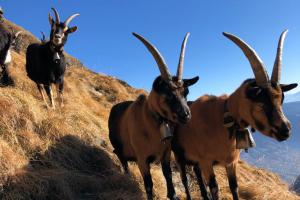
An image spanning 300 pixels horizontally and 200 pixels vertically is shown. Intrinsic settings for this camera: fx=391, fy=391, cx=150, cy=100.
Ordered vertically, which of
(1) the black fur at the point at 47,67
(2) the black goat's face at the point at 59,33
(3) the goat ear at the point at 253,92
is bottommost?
(3) the goat ear at the point at 253,92

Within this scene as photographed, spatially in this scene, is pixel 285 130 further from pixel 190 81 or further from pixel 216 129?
pixel 190 81

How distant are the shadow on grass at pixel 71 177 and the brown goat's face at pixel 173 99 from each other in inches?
74.0

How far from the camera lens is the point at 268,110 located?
572 centimetres

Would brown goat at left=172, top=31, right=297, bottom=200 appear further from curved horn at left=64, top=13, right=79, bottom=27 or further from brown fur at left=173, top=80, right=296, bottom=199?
curved horn at left=64, top=13, right=79, bottom=27

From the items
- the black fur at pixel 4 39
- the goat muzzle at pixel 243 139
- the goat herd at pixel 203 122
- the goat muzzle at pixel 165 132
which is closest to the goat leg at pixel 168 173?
the goat herd at pixel 203 122

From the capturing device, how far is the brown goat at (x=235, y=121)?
18.8 feet

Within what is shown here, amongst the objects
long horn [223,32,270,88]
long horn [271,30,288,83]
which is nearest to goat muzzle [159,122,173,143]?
long horn [223,32,270,88]

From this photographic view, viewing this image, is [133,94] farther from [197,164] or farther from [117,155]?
[197,164]

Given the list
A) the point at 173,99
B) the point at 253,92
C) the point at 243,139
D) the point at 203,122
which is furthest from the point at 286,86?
the point at 173,99

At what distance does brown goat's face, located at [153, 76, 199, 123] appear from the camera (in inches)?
258

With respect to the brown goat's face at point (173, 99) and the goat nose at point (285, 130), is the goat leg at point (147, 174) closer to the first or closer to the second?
the brown goat's face at point (173, 99)

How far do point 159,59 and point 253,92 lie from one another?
2.03m

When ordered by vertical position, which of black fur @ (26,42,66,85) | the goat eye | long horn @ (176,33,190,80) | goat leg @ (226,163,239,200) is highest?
black fur @ (26,42,66,85)

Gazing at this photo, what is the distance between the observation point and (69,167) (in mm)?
8172
